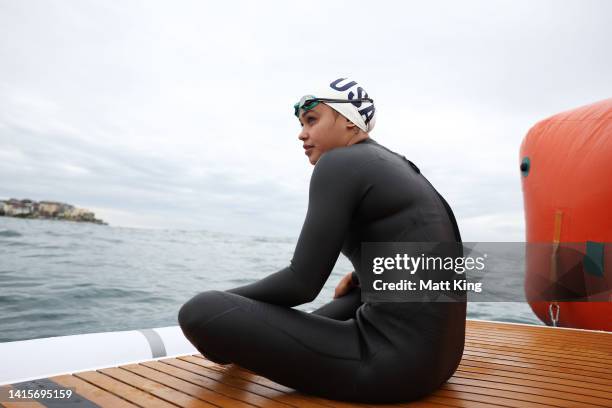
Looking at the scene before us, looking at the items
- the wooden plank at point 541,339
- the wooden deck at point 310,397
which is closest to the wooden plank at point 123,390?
the wooden deck at point 310,397

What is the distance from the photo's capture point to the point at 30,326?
502 cm

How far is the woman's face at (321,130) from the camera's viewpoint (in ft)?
6.05

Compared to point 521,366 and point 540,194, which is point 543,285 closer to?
point 540,194

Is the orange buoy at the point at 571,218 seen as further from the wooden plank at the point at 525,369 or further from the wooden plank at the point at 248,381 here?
the wooden plank at the point at 248,381

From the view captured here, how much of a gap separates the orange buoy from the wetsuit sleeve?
329 cm

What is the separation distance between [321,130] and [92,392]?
1.39 m

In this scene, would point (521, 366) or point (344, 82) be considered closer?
point (344, 82)

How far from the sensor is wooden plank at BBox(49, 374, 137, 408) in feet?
5.63

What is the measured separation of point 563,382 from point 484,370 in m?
0.36

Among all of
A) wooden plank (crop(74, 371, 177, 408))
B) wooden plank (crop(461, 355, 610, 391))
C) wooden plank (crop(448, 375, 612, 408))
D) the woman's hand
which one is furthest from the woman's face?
wooden plank (crop(461, 355, 610, 391))

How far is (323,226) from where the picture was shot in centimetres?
156

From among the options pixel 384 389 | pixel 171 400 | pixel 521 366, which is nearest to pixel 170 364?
pixel 171 400

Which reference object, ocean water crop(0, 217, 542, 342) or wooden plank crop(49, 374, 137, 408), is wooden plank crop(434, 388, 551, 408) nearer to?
wooden plank crop(49, 374, 137, 408)

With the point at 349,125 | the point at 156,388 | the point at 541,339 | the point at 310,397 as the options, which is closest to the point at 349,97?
the point at 349,125
